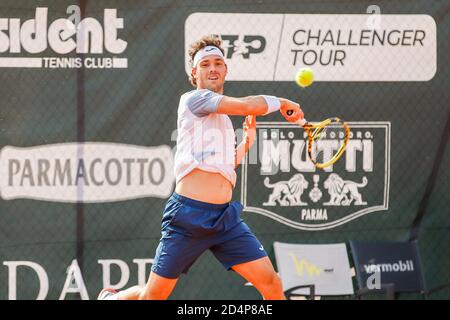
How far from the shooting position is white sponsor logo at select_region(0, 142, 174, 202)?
24.4 ft

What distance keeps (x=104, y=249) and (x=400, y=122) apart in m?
2.49

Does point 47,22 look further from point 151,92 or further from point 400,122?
point 400,122

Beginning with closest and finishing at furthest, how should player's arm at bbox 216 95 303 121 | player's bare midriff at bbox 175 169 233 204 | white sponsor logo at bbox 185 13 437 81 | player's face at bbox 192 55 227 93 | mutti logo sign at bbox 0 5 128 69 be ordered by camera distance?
player's arm at bbox 216 95 303 121, player's bare midriff at bbox 175 169 233 204, player's face at bbox 192 55 227 93, mutti logo sign at bbox 0 5 128 69, white sponsor logo at bbox 185 13 437 81

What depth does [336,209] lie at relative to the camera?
25.6 feet

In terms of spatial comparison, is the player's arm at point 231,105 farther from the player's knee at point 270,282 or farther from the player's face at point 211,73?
the player's knee at point 270,282

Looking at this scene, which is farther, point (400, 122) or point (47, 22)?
point (400, 122)

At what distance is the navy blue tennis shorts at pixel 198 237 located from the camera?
5812mm

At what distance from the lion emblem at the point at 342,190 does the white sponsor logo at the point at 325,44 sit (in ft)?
2.58

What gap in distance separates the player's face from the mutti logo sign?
1.63m

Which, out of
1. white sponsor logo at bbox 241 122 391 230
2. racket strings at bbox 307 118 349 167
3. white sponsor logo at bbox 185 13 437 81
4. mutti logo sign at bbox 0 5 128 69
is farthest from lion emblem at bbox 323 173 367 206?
mutti logo sign at bbox 0 5 128 69

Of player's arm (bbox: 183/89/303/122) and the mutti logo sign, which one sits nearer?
player's arm (bbox: 183/89/303/122)

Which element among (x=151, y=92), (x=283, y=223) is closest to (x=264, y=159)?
(x=283, y=223)

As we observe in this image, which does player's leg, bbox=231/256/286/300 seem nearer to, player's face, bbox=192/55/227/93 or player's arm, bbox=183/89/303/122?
player's arm, bbox=183/89/303/122

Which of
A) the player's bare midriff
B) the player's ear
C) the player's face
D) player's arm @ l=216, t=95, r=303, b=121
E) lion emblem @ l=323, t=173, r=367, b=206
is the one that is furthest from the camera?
lion emblem @ l=323, t=173, r=367, b=206
